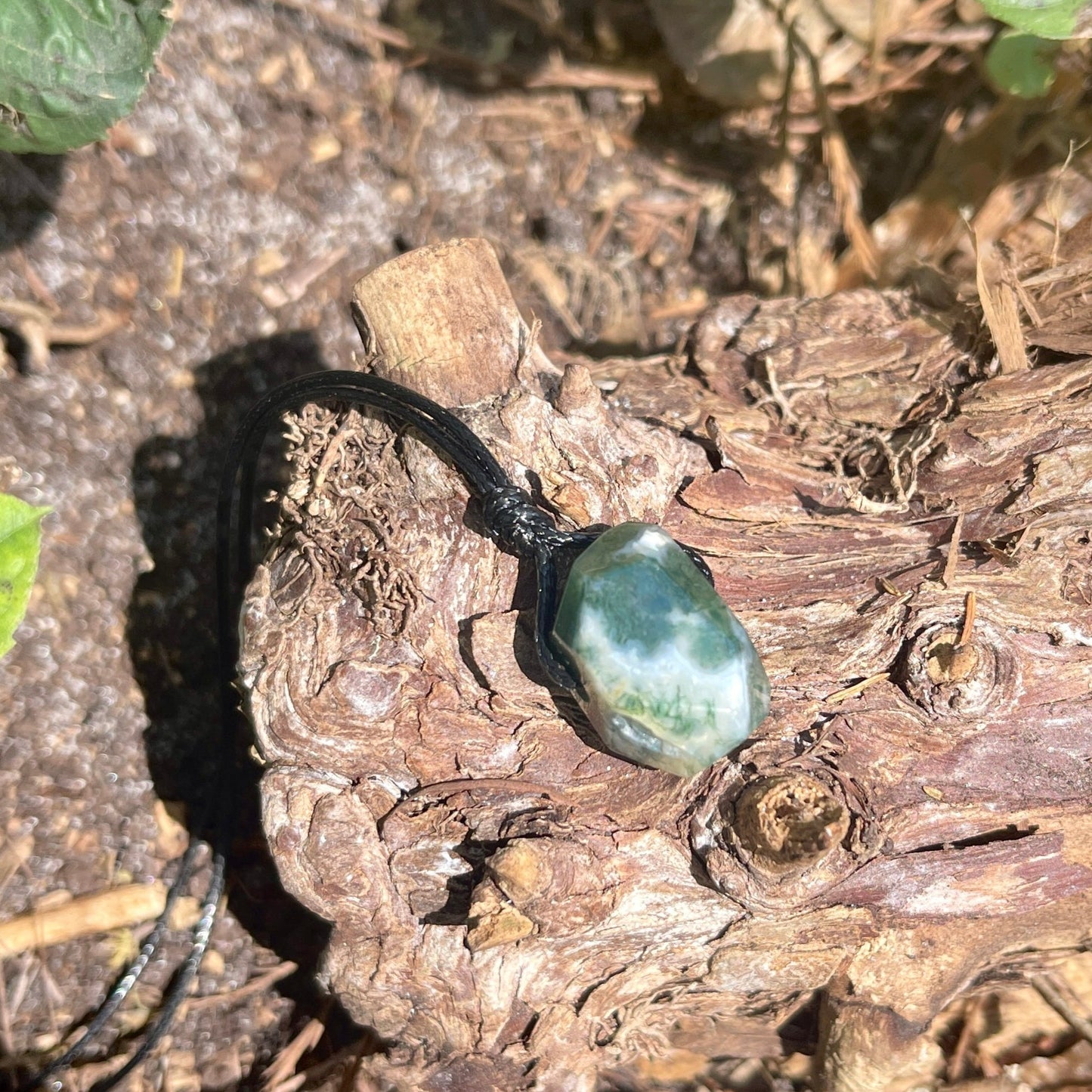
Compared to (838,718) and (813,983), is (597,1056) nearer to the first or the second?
(813,983)

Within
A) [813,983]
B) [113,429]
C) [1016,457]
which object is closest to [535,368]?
[1016,457]

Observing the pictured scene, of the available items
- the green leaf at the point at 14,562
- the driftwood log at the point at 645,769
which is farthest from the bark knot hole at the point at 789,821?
the green leaf at the point at 14,562

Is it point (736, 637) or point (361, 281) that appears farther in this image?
point (361, 281)

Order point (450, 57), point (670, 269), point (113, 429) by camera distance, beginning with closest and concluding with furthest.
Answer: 1. point (113, 429)
2. point (450, 57)
3. point (670, 269)

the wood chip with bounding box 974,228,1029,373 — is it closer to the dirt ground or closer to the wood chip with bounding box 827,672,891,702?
the wood chip with bounding box 827,672,891,702

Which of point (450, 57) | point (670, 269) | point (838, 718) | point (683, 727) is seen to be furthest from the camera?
point (670, 269)

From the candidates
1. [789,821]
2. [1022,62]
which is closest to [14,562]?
[789,821]
